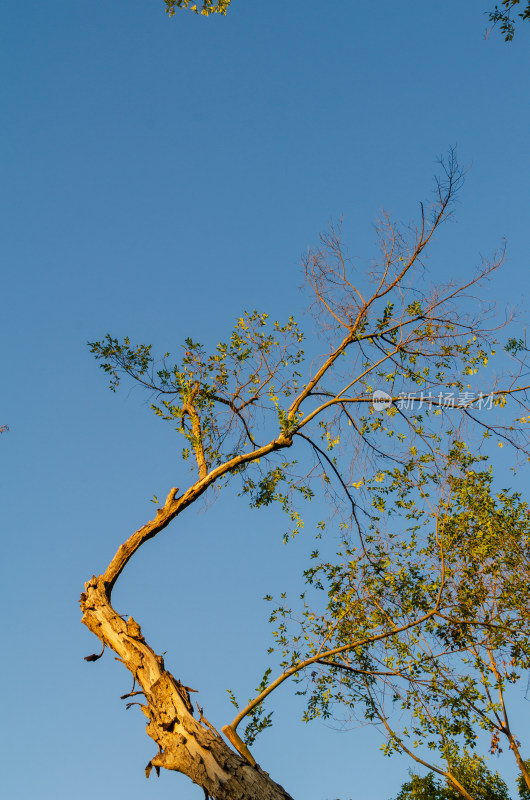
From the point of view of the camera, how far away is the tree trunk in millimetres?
4918

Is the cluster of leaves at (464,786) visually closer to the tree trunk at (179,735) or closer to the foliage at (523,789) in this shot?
the foliage at (523,789)

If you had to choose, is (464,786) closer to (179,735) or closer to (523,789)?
(523,789)

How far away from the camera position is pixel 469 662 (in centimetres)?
940

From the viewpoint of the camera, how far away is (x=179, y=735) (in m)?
5.25

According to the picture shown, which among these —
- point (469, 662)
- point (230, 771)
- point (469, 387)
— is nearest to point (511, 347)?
point (469, 387)

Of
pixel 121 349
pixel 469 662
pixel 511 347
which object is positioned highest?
pixel 121 349

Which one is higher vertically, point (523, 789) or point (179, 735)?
point (179, 735)

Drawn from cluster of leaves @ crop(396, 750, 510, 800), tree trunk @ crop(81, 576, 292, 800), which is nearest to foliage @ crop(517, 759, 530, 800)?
cluster of leaves @ crop(396, 750, 510, 800)

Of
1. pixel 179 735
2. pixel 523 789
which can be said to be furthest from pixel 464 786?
pixel 179 735

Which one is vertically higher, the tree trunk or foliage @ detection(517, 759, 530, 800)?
the tree trunk

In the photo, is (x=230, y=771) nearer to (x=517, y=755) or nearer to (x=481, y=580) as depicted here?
(x=481, y=580)

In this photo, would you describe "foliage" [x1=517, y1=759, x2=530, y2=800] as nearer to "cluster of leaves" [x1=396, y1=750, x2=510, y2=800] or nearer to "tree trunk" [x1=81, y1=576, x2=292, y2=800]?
"cluster of leaves" [x1=396, y1=750, x2=510, y2=800]

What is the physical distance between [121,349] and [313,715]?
6424 mm

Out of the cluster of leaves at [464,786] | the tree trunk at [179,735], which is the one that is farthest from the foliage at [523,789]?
the tree trunk at [179,735]
